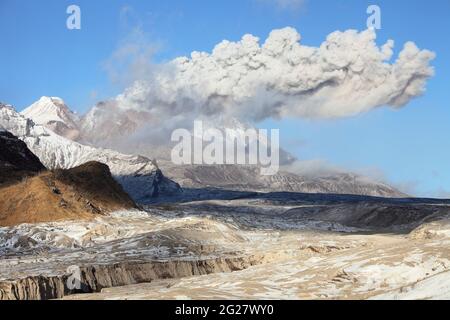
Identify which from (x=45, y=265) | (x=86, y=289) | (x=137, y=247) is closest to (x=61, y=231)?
(x=137, y=247)

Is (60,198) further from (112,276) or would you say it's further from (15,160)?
(112,276)

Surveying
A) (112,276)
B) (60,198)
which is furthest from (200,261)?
(60,198)

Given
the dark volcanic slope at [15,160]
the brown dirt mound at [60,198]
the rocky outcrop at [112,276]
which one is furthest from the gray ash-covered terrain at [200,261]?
the dark volcanic slope at [15,160]

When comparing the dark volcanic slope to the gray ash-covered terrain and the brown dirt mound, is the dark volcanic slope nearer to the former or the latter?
the brown dirt mound

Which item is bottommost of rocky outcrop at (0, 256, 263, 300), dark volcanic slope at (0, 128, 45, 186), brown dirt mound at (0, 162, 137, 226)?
rocky outcrop at (0, 256, 263, 300)

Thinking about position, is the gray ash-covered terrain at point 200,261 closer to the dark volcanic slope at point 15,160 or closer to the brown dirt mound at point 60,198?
the brown dirt mound at point 60,198

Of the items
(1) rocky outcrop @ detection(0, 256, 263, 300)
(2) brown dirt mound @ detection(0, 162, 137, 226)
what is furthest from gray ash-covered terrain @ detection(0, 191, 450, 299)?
(2) brown dirt mound @ detection(0, 162, 137, 226)
